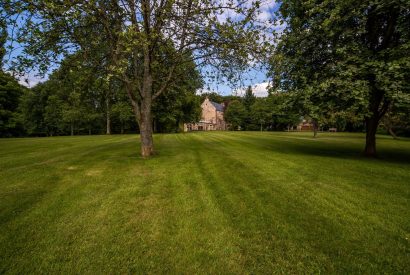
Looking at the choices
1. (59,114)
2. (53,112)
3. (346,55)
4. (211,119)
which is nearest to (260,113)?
(211,119)

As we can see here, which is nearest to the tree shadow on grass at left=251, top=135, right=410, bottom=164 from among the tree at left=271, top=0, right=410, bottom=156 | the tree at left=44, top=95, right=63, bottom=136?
the tree at left=271, top=0, right=410, bottom=156

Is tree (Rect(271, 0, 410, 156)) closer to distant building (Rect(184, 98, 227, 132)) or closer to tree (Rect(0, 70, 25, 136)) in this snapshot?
tree (Rect(0, 70, 25, 136))

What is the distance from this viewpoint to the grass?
3289 mm

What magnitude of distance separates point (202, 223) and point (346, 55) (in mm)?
10694

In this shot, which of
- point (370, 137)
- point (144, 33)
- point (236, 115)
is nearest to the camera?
point (144, 33)

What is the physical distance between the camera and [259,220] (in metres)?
4.57

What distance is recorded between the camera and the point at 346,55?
10320mm

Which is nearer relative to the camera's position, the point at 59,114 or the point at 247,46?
the point at 247,46

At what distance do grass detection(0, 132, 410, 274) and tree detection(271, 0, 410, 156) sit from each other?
386cm

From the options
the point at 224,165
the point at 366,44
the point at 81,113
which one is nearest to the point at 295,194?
the point at 224,165

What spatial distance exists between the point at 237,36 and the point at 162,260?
8.73 meters

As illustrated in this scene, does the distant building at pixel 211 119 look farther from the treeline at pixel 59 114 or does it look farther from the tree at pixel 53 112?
the tree at pixel 53 112

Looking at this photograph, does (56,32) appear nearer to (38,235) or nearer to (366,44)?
(38,235)

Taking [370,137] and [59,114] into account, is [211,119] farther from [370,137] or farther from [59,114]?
[370,137]
